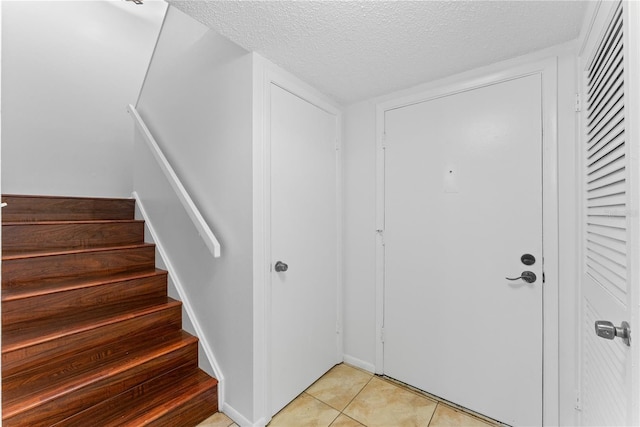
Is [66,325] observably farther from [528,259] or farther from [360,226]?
[528,259]

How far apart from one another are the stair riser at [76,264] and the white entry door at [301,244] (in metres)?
1.19

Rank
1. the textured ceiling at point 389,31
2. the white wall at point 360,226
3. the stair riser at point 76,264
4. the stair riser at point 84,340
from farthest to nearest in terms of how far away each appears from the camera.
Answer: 1. the white wall at point 360,226
2. the stair riser at point 76,264
3. the stair riser at point 84,340
4. the textured ceiling at point 389,31

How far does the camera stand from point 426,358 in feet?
6.48

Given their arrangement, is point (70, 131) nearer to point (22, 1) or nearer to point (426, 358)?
point (22, 1)

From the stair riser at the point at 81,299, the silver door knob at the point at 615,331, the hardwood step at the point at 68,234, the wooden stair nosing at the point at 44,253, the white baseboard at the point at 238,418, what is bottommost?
the white baseboard at the point at 238,418

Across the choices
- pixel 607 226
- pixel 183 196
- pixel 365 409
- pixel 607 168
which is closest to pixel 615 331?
pixel 607 226

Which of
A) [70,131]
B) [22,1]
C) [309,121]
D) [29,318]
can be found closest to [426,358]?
[309,121]

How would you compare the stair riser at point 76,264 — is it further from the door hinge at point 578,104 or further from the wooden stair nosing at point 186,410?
the door hinge at point 578,104

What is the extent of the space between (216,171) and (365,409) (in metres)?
1.73

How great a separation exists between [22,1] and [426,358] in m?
4.49

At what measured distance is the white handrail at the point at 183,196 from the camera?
1723mm

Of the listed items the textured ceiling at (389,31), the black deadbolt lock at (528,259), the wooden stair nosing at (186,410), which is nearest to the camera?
the textured ceiling at (389,31)

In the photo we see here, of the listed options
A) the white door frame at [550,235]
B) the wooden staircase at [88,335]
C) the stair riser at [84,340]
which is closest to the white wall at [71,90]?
the wooden staircase at [88,335]

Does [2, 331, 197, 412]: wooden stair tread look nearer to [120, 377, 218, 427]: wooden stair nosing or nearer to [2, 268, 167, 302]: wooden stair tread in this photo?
[120, 377, 218, 427]: wooden stair nosing
